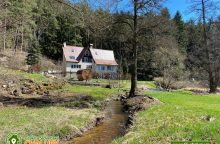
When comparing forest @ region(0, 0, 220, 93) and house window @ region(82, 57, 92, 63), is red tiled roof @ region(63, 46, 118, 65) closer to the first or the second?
house window @ region(82, 57, 92, 63)

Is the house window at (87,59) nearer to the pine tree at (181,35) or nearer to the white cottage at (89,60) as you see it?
the white cottage at (89,60)

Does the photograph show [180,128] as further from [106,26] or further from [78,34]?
[78,34]

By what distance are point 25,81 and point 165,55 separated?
81.6ft

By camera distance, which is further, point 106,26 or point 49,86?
point 49,86

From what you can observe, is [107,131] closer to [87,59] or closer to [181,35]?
[87,59]

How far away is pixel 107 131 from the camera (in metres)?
13.1

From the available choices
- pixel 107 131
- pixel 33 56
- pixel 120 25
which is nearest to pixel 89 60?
pixel 33 56

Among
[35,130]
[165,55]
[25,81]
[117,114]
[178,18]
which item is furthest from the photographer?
[178,18]

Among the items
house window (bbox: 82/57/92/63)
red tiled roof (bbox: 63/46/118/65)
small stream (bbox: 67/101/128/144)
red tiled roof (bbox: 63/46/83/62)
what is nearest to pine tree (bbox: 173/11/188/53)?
red tiled roof (bbox: 63/46/118/65)

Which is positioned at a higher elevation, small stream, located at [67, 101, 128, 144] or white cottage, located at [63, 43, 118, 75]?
white cottage, located at [63, 43, 118, 75]

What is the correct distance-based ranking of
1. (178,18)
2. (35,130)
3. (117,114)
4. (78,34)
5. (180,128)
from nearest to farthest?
(180,128) → (35,130) → (117,114) → (78,34) → (178,18)

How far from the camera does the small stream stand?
37.9 feet

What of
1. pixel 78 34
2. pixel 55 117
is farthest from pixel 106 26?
pixel 78 34

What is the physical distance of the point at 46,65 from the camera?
64.9 m
